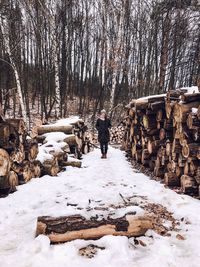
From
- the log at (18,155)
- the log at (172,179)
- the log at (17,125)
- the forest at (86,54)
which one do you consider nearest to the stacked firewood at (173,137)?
the log at (172,179)

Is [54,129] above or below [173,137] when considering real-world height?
below

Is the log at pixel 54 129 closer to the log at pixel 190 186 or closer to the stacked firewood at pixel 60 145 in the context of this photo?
the stacked firewood at pixel 60 145

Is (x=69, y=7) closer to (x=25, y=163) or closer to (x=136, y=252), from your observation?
(x=25, y=163)

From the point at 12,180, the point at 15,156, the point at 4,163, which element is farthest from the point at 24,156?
the point at 4,163

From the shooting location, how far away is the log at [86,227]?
11.4 ft

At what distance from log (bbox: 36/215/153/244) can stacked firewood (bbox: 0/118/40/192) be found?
207cm

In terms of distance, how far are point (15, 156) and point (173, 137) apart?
366 centimetres

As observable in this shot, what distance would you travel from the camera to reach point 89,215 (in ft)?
12.4

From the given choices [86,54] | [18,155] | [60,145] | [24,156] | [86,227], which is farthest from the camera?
[86,54]

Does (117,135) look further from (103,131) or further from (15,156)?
(15,156)

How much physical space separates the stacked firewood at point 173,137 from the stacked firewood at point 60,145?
7.63 ft

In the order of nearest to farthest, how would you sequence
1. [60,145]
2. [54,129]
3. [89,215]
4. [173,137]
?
1. [89,215]
2. [173,137]
3. [60,145]
4. [54,129]

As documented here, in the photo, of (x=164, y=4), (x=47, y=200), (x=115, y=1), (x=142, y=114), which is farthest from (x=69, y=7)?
(x=47, y=200)

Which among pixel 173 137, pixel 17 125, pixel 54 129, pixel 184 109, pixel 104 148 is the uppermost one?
pixel 184 109
